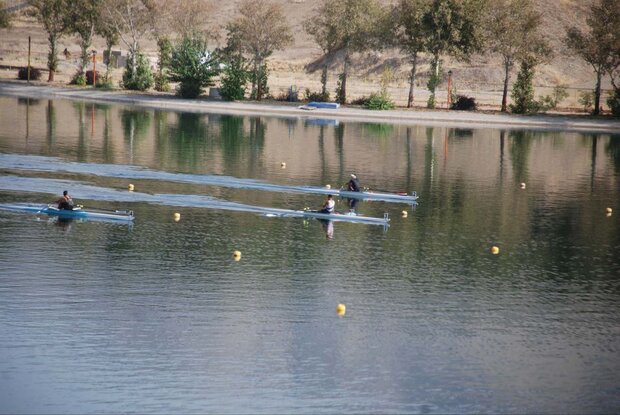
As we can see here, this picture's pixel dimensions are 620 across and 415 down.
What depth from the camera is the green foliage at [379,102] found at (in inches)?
4122

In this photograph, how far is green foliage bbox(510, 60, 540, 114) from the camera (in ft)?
342

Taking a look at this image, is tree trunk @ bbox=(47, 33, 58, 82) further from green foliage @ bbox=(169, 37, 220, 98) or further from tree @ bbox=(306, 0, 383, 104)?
tree @ bbox=(306, 0, 383, 104)

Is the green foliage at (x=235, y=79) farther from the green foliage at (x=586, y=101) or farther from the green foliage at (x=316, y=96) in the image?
the green foliage at (x=586, y=101)

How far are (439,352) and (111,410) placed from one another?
10115 millimetres

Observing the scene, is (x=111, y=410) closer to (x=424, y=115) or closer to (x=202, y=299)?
(x=202, y=299)

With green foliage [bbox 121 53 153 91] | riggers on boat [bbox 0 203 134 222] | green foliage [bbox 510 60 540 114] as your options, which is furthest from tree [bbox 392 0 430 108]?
riggers on boat [bbox 0 203 134 222]

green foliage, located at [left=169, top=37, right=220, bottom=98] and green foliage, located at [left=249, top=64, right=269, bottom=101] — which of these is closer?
green foliage, located at [left=169, top=37, right=220, bottom=98]

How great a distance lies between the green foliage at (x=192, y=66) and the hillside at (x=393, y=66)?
888 centimetres

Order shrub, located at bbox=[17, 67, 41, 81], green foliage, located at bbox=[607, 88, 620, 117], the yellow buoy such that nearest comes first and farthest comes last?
the yellow buoy
green foliage, located at bbox=[607, 88, 620, 117]
shrub, located at bbox=[17, 67, 41, 81]

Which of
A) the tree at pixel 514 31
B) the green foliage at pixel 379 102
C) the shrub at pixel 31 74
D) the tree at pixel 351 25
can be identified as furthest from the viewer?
the shrub at pixel 31 74

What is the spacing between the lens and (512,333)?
31781mm

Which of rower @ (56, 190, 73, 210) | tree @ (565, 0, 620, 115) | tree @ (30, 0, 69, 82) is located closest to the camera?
rower @ (56, 190, 73, 210)

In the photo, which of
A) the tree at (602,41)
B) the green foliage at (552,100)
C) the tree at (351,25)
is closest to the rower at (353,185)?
the tree at (351,25)

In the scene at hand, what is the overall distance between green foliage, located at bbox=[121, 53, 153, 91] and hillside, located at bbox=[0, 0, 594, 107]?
1060cm
